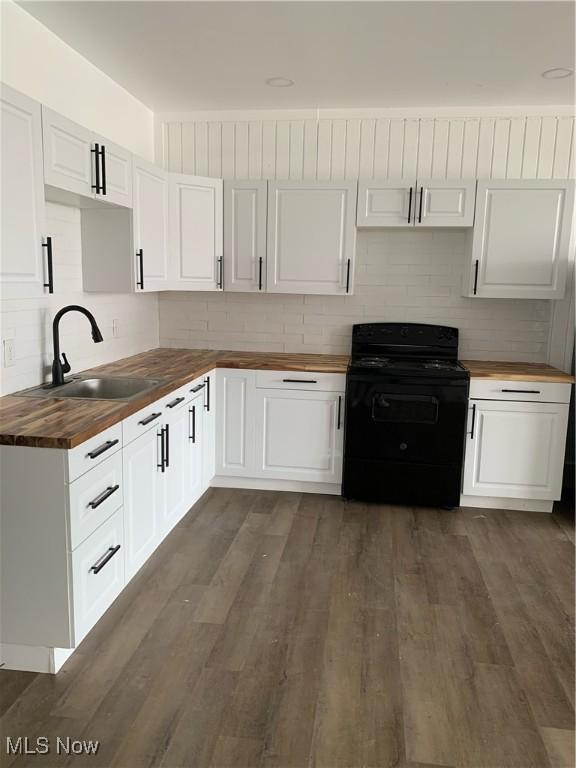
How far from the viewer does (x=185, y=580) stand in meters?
2.84

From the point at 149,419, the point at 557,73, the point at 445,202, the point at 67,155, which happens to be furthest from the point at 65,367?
the point at 557,73

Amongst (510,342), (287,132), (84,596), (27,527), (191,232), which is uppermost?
(287,132)

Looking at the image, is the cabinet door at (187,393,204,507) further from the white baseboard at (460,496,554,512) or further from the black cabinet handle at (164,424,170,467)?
the white baseboard at (460,496,554,512)

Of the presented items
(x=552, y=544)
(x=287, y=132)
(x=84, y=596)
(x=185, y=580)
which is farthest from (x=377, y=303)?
(x=84, y=596)

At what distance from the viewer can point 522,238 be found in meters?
3.81

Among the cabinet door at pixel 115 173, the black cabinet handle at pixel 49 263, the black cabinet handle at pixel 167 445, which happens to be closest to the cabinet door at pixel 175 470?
the black cabinet handle at pixel 167 445

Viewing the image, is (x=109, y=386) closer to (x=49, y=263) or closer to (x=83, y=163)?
(x=49, y=263)

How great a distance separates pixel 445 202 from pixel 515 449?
1655 millimetres

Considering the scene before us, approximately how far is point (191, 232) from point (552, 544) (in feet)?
9.64

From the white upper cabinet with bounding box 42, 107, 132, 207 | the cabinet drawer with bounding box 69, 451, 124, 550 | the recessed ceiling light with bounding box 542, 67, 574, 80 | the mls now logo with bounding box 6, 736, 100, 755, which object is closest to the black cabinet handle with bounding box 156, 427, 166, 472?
the cabinet drawer with bounding box 69, 451, 124, 550

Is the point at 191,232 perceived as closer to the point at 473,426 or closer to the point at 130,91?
the point at 130,91

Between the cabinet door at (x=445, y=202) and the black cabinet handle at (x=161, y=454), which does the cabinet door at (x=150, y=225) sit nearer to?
the black cabinet handle at (x=161, y=454)

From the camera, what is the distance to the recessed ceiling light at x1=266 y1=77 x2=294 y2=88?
11.5 ft

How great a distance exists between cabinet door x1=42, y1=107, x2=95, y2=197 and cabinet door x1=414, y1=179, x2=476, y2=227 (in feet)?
6.87
